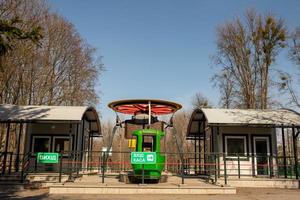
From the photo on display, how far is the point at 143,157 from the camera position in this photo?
12.7 metres

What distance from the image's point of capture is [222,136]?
60.0ft

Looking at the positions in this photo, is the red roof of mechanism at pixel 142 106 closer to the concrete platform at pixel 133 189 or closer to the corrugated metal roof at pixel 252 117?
the corrugated metal roof at pixel 252 117

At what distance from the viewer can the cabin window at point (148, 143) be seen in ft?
45.1

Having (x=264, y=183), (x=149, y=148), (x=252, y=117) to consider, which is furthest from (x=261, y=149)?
(x=149, y=148)

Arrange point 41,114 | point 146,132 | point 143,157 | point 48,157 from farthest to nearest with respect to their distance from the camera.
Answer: point 41,114 → point 48,157 → point 146,132 → point 143,157

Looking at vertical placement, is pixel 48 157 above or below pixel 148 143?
below

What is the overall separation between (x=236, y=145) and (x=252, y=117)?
192 centimetres

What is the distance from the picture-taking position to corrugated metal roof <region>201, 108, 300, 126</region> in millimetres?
16469

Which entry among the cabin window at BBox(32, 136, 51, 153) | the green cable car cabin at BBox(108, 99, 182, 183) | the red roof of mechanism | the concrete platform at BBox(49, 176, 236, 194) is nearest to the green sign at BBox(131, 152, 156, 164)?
the green cable car cabin at BBox(108, 99, 182, 183)

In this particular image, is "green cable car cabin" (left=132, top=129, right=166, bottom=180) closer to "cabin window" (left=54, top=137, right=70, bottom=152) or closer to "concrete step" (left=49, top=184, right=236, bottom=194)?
"concrete step" (left=49, top=184, right=236, bottom=194)

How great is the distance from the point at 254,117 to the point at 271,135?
5.98 feet

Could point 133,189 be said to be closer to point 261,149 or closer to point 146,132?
point 146,132

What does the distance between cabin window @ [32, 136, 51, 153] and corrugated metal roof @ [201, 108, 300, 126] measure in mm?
9377

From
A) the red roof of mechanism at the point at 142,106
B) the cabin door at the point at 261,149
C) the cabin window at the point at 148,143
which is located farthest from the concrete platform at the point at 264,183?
the red roof of mechanism at the point at 142,106
